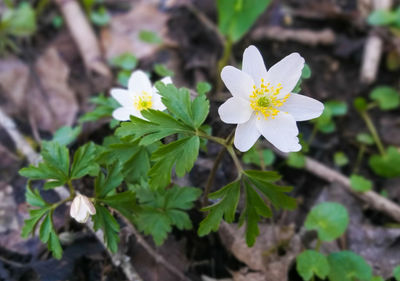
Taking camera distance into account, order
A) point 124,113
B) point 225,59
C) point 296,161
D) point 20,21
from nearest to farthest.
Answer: point 124,113, point 296,161, point 225,59, point 20,21

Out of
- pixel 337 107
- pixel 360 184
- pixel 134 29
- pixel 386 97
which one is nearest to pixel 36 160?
pixel 134 29

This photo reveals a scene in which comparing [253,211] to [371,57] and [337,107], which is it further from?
[371,57]

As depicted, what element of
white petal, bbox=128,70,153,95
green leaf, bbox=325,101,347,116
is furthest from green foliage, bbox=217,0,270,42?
white petal, bbox=128,70,153,95

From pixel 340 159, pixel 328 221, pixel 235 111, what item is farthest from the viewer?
pixel 340 159

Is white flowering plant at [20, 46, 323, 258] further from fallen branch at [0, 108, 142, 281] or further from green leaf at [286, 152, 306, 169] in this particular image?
green leaf at [286, 152, 306, 169]

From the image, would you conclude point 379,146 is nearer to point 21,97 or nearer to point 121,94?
point 121,94
